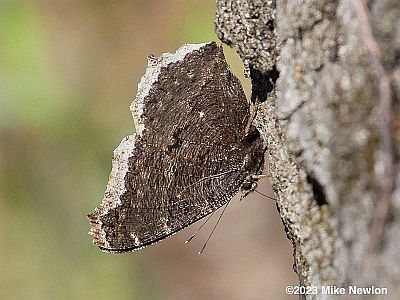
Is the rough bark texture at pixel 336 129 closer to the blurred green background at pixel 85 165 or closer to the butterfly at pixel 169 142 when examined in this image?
the butterfly at pixel 169 142

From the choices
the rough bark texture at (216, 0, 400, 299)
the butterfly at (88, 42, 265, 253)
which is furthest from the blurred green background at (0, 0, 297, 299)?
the rough bark texture at (216, 0, 400, 299)

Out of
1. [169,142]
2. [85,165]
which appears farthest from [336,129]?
[85,165]

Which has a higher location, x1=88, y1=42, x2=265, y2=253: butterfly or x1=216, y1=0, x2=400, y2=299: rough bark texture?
x1=88, y1=42, x2=265, y2=253: butterfly

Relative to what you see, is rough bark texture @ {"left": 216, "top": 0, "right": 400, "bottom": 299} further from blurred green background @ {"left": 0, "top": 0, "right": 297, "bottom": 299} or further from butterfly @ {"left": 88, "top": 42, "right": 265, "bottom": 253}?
blurred green background @ {"left": 0, "top": 0, "right": 297, "bottom": 299}

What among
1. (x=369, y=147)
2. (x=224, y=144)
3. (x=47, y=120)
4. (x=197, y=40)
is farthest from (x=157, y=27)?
(x=369, y=147)

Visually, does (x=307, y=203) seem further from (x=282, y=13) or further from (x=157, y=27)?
(x=157, y=27)

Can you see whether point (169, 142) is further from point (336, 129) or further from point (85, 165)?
point (85, 165)
